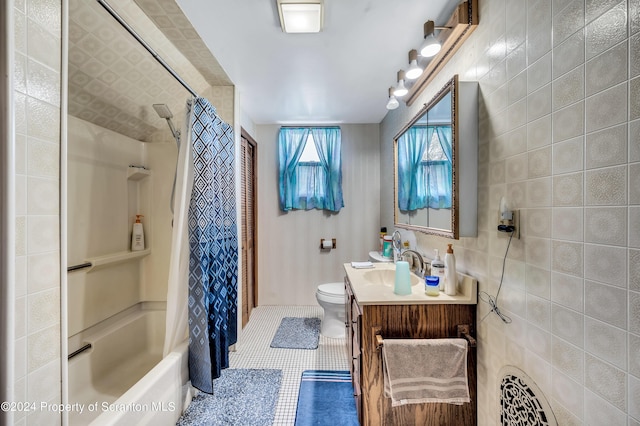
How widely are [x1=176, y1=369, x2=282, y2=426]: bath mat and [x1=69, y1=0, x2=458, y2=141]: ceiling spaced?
2000 millimetres

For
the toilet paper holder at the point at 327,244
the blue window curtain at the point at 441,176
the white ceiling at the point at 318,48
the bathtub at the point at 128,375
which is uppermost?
the white ceiling at the point at 318,48

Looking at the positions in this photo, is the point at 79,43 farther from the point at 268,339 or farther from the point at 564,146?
the point at 268,339

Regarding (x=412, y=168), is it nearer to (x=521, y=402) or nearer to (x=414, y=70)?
(x=414, y=70)

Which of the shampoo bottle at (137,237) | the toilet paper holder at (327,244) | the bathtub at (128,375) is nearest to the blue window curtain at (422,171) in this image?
the toilet paper holder at (327,244)

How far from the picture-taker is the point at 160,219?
223 centimetres

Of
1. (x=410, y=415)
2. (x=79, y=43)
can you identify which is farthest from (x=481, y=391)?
(x=79, y=43)

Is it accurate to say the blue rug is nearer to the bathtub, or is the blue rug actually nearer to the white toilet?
the white toilet

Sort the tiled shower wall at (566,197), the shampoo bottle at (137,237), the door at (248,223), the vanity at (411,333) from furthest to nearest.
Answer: the door at (248,223) < the shampoo bottle at (137,237) < the vanity at (411,333) < the tiled shower wall at (566,197)

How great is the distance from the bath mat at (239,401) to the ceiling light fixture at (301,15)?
225cm

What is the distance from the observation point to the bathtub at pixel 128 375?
115 centimetres

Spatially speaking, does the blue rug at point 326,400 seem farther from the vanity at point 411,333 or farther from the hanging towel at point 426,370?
the hanging towel at point 426,370

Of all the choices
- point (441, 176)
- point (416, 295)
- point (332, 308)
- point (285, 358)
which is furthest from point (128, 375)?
point (441, 176)

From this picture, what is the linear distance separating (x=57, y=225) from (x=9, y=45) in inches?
19.2

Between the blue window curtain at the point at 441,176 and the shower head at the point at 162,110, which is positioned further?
the shower head at the point at 162,110
